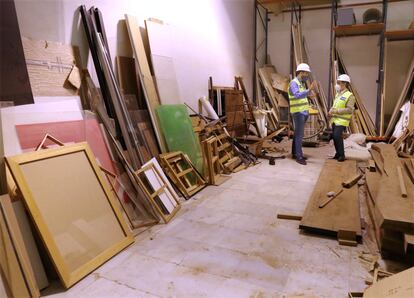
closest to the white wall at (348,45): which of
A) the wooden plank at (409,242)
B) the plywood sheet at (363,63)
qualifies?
the plywood sheet at (363,63)

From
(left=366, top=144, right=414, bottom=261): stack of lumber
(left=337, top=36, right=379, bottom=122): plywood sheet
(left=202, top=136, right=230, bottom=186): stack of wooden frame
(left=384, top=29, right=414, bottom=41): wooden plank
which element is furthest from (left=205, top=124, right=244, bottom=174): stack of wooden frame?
(left=384, top=29, right=414, bottom=41): wooden plank

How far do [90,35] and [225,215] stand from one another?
7.23 ft

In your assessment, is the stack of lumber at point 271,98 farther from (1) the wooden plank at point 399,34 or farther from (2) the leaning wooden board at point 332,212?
(2) the leaning wooden board at point 332,212

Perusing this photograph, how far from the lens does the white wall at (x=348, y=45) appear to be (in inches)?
275

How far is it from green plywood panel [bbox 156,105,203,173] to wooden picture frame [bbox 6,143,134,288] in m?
1.42

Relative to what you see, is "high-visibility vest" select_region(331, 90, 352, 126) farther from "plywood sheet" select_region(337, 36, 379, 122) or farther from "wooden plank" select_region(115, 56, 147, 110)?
"plywood sheet" select_region(337, 36, 379, 122)

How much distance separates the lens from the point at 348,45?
7457 mm

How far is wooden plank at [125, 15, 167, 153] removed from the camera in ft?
12.0

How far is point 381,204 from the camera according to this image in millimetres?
2223

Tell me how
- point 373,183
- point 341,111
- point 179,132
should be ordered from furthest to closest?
point 341,111 < point 179,132 < point 373,183

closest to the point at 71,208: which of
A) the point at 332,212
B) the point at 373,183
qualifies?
the point at 332,212

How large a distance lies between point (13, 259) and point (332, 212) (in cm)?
246

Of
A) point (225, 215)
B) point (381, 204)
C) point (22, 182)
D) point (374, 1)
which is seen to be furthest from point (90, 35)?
point (374, 1)

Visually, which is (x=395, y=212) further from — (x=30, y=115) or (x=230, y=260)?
(x=30, y=115)
